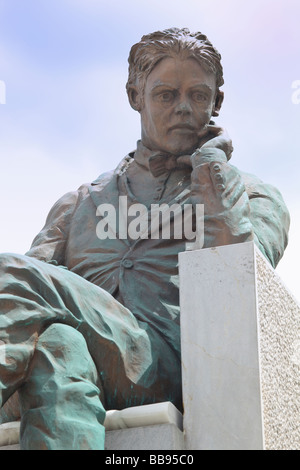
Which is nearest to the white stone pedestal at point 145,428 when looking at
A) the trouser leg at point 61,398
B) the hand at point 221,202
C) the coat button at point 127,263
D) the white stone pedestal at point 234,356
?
the white stone pedestal at point 234,356

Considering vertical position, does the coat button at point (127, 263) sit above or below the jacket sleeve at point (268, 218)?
below

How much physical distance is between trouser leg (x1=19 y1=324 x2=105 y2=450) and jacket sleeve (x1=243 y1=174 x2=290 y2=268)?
1603 mm

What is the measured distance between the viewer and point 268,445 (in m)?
5.76

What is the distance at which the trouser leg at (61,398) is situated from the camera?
5637 mm

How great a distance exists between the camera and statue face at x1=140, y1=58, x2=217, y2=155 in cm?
779

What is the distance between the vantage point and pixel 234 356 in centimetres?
595

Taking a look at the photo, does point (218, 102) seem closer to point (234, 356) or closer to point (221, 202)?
point (221, 202)

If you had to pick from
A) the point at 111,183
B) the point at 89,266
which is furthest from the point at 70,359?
the point at 111,183

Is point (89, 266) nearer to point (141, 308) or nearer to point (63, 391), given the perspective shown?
point (141, 308)

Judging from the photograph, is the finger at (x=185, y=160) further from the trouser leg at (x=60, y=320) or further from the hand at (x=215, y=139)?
the trouser leg at (x=60, y=320)

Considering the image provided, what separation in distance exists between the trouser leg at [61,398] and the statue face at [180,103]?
2130 millimetres

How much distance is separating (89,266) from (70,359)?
160 cm

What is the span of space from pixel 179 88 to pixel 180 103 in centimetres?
10

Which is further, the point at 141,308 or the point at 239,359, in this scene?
the point at 141,308
